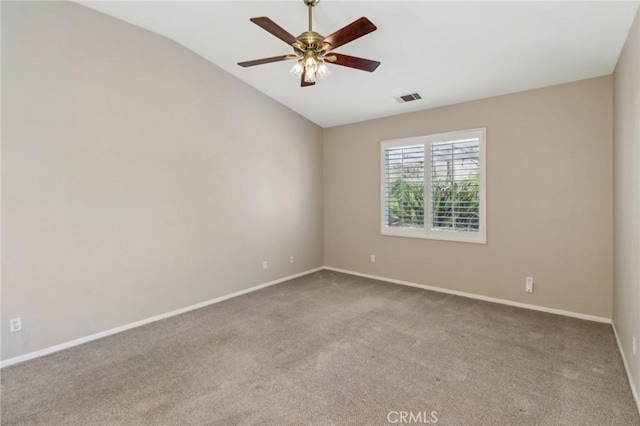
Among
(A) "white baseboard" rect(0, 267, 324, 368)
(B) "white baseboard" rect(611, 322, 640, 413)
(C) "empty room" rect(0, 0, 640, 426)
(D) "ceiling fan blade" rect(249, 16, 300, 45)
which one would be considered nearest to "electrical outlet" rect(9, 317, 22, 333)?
(C) "empty room" rect(0, 0, 640, 426)

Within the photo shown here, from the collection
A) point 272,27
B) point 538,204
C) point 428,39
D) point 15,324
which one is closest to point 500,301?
point 538,204

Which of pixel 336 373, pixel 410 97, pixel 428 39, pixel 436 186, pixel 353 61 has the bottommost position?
pixel 336 373

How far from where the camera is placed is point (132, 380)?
2.44 metres

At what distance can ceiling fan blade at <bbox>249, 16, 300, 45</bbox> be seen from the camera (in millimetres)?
2100

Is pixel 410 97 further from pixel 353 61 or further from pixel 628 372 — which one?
pixel 628 372

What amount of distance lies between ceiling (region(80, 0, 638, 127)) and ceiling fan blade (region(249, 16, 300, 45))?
717mm

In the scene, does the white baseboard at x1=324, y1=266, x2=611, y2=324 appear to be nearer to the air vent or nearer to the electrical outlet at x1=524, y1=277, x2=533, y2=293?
the electrical outlet at x1=524, y1=277, x2=533, y2=293

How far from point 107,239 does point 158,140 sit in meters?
1.23

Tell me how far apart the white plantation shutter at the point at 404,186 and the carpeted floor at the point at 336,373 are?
1.55 m

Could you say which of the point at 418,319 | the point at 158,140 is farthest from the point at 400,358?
the point at 158,140

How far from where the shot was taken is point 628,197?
97.8 inches

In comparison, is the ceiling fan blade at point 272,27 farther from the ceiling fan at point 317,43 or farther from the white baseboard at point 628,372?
the white baseboard at point 628,372

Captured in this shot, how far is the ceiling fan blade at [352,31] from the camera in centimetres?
212

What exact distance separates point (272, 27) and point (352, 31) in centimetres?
57
